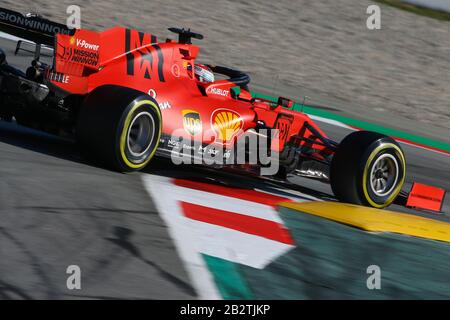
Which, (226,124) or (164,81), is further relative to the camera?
(226,124)

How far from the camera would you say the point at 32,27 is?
7.53 m

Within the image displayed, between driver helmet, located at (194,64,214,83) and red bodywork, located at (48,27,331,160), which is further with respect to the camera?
driver helmet, located at (194,64,214,83)

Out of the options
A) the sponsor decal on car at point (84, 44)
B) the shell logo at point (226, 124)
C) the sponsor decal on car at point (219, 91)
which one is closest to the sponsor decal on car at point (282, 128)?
the shell logo at point (226, 124)

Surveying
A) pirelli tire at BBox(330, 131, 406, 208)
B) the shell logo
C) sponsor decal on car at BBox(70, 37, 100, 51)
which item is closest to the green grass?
pirelli tire at BBox(330, 131, 406, 208)

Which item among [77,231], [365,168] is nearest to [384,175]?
[365,168]

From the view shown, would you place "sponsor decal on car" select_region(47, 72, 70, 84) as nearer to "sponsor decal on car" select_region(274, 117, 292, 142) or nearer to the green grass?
"sponsor decal on car" select_region(274, 117, 292, 142)

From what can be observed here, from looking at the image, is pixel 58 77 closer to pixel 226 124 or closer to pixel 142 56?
pixel 142 56

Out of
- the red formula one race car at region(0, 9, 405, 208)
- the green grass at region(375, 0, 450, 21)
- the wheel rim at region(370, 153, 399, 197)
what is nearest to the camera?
the red formula one race car at region(0, 9, 405, 208)

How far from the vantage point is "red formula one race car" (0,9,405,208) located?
710cm

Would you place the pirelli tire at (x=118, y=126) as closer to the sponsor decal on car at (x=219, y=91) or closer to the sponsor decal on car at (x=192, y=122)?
the sponsor decal on car at (x=192, y=122)

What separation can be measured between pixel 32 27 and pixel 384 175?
3692 millimetres

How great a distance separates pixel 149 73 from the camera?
308 inches

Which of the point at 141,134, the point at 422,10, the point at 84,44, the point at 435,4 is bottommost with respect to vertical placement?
the point at 141,134

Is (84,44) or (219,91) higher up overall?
(84,44)
